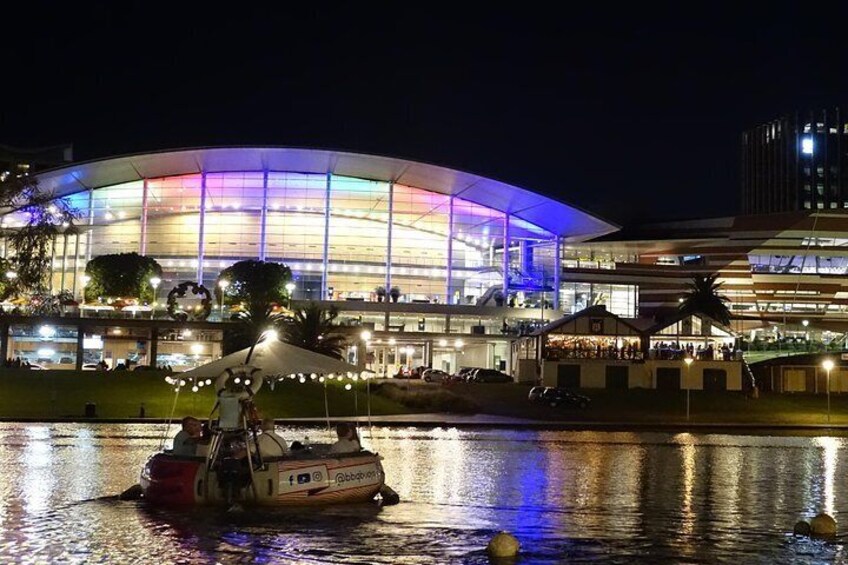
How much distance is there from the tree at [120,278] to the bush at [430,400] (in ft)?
97.8

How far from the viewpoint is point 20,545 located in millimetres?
15266

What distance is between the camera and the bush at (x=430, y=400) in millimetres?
57500

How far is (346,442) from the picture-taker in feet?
69.5

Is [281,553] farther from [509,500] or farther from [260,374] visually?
[509,500]

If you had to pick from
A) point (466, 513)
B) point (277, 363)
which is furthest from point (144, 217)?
point (466, 513)

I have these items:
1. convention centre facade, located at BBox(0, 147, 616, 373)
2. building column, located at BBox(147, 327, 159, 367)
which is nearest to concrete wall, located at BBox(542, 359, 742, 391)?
convention centre facade, located at BBox(0, 147, 616, 373)

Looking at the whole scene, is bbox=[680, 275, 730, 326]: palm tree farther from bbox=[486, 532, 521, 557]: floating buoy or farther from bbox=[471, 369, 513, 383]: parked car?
bbox=[486, 532, 521, 557]: floating buoy

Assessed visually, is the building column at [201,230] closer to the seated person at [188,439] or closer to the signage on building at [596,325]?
the signage on building at [596,325]

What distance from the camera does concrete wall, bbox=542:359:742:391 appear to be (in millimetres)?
72838

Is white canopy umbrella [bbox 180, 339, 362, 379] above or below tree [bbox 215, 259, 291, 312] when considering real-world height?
below

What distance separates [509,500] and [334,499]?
3.89m

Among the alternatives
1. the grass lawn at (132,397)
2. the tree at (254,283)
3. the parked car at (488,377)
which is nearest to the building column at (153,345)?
the tree at (254,283)

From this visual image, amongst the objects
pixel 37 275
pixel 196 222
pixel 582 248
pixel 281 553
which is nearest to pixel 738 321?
pixel 582 248

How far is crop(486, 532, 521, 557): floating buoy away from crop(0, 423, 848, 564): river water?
0.63ft
